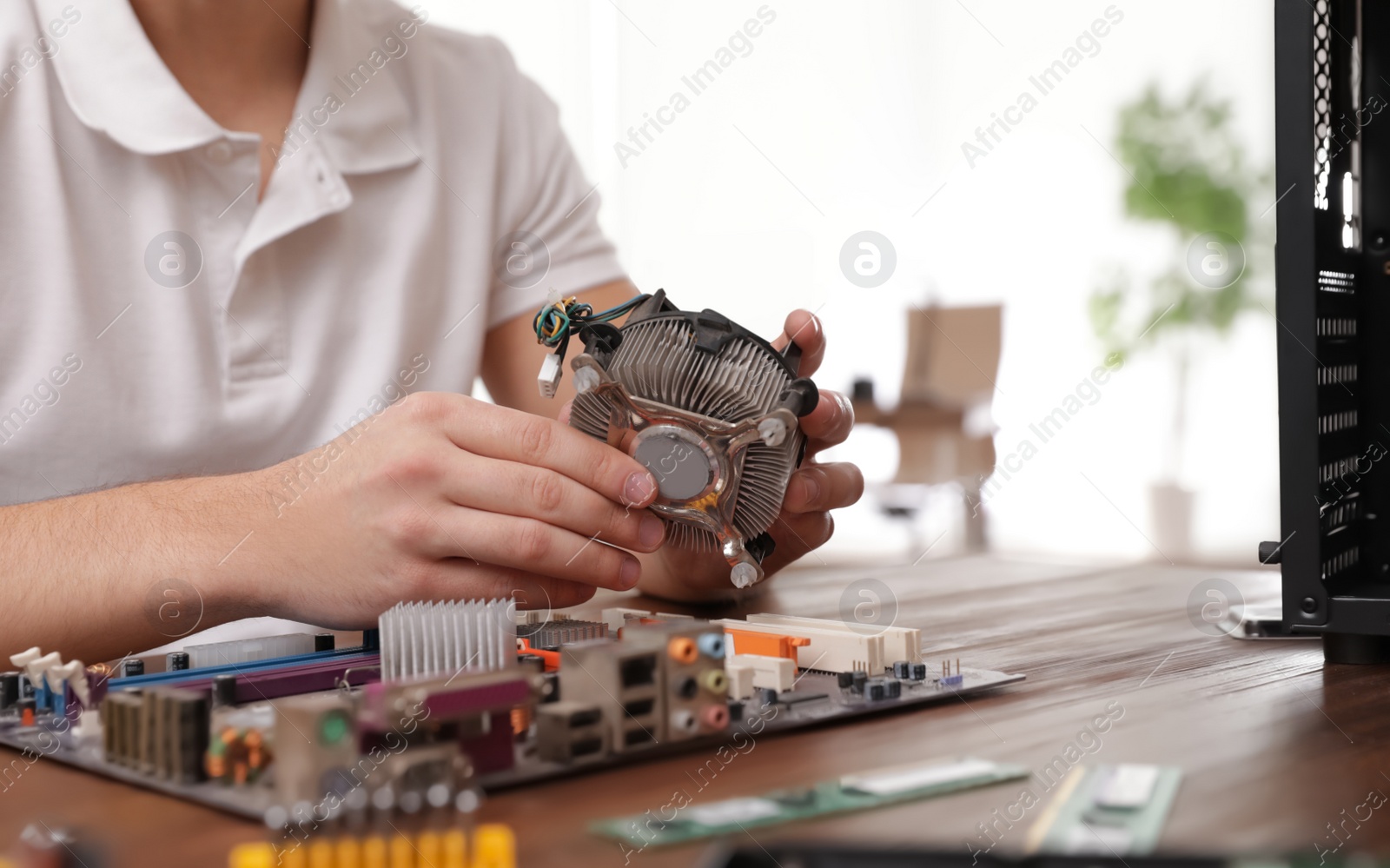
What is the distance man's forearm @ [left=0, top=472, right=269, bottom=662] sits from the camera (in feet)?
2.67

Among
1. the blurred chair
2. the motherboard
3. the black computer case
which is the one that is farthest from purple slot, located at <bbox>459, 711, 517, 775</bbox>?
the blurred chair

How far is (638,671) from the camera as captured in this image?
0.55 metres

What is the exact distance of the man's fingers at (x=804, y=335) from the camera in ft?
2.76

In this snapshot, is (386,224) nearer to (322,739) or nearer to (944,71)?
(322,739)

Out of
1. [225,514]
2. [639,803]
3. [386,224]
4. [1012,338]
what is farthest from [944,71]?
[639,803]

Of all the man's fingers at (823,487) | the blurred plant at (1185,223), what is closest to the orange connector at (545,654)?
the man's fingers at (823,487)

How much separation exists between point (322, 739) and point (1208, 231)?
4143mm

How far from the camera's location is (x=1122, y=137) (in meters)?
4.10

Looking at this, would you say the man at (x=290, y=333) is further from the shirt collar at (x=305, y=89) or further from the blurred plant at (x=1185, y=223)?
the blurred plant at (x=1185, y=223)

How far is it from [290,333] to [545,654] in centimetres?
74

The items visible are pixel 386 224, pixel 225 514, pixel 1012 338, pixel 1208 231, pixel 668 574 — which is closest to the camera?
pixel 225 514

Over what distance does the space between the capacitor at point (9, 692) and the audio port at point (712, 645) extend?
0.38 meters

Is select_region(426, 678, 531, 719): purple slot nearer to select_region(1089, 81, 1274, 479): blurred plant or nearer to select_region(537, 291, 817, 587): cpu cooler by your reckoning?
select_region(537, 291, 817, 587): cpu cooler

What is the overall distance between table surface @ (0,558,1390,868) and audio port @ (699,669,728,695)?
0.03m
